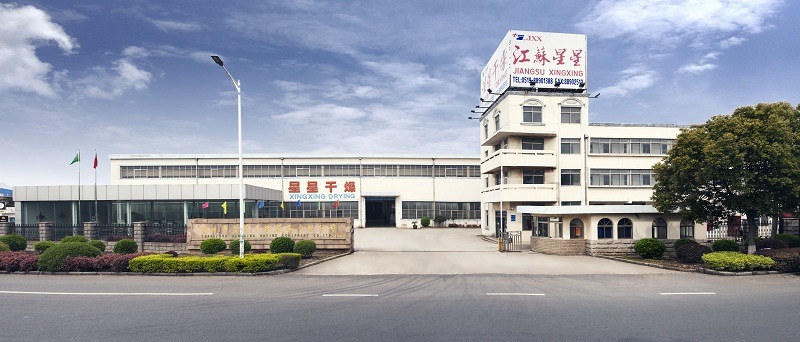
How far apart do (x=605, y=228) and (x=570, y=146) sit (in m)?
13.2

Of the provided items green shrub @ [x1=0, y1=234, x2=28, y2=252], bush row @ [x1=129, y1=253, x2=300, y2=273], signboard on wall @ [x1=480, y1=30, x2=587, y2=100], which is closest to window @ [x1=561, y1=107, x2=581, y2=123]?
signboard on wall @ [x1=480, y1=30, x2=587, y2=100]

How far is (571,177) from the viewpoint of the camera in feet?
126

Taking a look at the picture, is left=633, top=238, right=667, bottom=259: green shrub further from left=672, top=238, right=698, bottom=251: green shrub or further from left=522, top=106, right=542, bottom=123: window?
left=522, top=106, right=542, bottom=123: window

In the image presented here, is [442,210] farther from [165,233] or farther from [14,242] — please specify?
[14,242]

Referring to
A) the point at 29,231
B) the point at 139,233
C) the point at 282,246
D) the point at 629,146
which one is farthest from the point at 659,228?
the point at 29,231

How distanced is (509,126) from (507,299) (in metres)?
25.7

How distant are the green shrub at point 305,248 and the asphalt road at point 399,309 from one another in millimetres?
6164

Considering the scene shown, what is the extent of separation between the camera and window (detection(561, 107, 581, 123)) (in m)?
38.5

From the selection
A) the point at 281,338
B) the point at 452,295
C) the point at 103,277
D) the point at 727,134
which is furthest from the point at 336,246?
the point at 727,134

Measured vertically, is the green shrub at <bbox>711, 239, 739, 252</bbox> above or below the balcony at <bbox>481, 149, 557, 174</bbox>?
below

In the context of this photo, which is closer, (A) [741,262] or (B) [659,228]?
(A) [741,262]

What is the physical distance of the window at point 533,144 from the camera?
127 ft

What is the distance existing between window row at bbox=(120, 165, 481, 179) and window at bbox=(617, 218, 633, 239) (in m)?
31.4

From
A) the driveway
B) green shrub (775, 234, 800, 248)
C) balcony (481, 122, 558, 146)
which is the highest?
balcony (481, 122, 558, 146)
